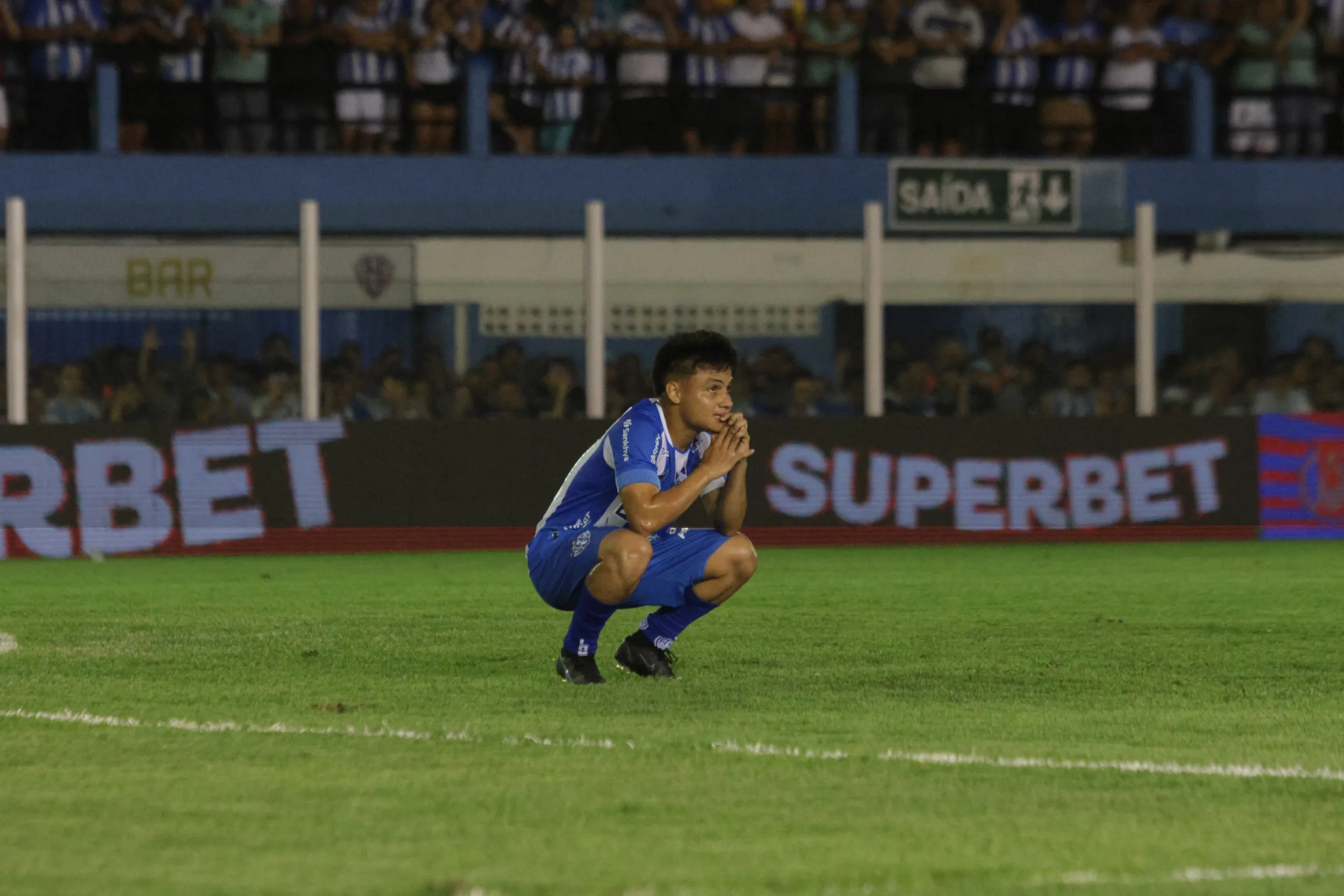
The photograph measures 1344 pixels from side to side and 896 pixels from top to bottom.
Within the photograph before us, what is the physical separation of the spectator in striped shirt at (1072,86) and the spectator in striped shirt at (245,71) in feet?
23.8

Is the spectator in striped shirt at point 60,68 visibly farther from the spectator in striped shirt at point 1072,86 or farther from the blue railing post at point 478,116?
the spectator in striped shirt at point 1072,86

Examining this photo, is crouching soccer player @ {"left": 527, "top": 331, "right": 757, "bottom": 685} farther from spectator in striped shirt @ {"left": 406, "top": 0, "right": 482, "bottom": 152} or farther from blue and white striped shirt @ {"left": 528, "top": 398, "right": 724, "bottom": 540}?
spectator in striped shirt @ {"left": 406, "top": 0, "right": 482, "bottom": 152}

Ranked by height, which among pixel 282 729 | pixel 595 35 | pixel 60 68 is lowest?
pixel 282 729

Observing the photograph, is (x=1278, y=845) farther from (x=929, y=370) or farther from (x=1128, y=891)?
(x=929, y=370)

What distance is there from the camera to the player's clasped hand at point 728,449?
726 cm

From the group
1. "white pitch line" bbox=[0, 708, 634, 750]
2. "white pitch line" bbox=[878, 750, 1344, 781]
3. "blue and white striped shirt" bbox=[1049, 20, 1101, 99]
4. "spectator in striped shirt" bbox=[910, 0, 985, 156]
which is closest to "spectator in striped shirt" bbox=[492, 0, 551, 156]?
"spectator in striped shirt" bbox=[910, 0, 985, 156]

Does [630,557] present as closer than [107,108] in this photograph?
Yes

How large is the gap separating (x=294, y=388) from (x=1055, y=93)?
8.47m

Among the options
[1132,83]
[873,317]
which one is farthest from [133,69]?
[1132,83]

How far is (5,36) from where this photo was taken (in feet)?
60.9

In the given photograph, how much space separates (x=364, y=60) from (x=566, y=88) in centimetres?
185

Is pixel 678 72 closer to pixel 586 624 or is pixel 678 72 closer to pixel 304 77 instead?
pixel 304 77

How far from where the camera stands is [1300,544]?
52.8ft

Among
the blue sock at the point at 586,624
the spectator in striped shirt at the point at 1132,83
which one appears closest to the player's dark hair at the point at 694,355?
the blue sock at the point at 586,624
